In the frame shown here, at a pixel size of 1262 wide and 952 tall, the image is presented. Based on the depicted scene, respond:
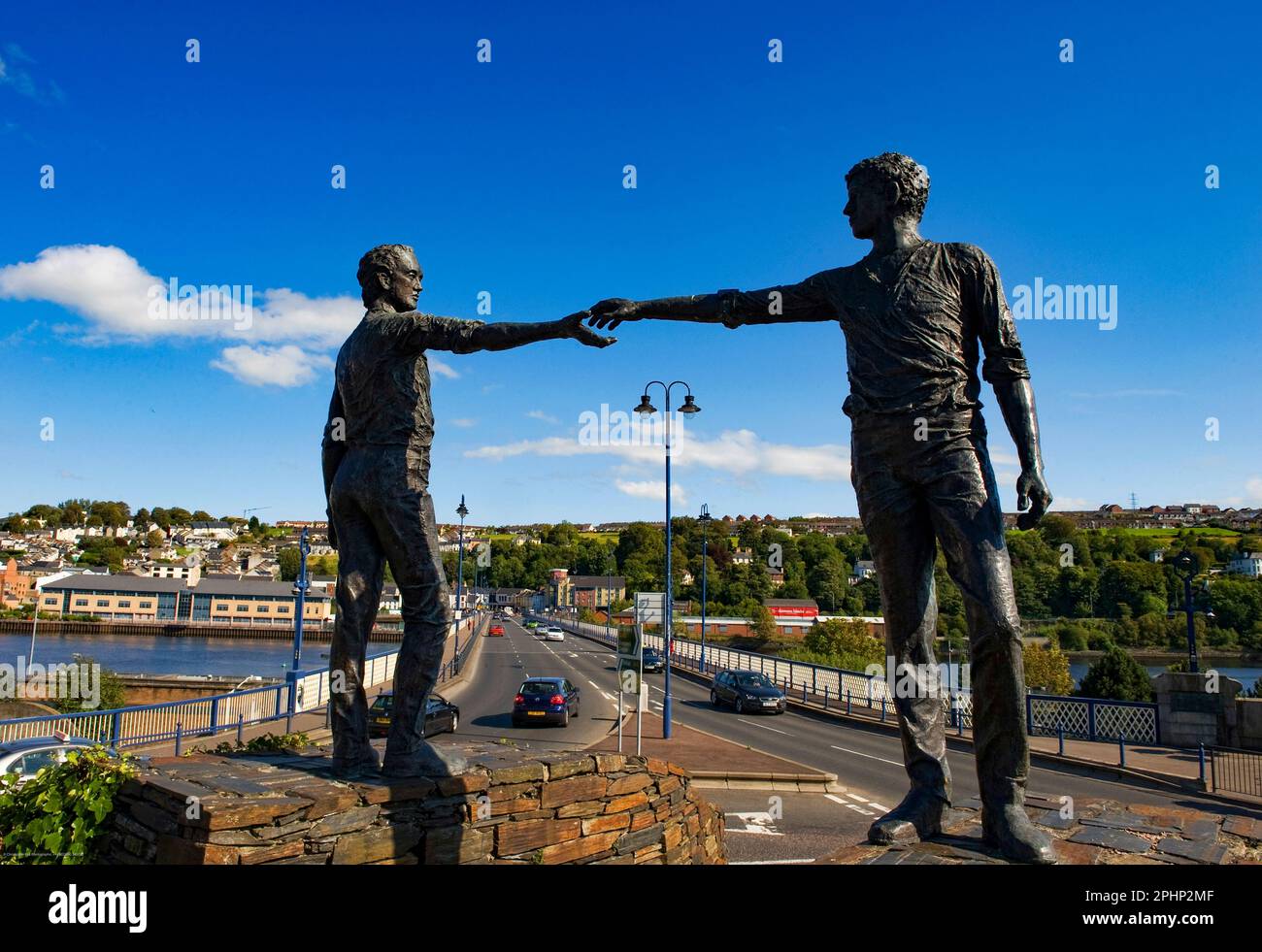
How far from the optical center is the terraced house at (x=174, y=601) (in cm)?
9631

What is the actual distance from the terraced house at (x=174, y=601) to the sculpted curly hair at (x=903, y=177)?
322ft

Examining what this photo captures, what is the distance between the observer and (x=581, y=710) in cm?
2366

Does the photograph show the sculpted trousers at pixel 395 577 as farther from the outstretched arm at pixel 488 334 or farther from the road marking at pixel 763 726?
the road marking at pixel 763 726

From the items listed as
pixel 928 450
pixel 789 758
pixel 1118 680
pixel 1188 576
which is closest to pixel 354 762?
pixel 928 450

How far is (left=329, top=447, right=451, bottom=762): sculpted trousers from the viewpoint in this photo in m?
4.97

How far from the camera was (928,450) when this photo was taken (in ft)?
12.7

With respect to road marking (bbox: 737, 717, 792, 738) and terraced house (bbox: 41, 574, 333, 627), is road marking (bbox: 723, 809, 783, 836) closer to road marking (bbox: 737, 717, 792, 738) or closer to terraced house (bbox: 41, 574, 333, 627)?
road marking (bbox: 737, 717, 792, 738)

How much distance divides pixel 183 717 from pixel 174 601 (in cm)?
9709

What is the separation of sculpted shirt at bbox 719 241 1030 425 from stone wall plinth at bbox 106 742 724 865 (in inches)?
120

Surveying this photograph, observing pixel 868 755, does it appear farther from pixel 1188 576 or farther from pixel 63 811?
pixel 63 811

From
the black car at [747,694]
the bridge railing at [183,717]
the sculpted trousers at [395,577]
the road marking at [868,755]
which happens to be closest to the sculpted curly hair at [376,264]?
the sculpted trousers at [395,577]

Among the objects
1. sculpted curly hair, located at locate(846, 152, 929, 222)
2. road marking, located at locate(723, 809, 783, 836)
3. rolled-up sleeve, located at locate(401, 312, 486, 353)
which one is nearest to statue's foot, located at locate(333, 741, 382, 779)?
rolled-up sleeve, located at locate(401, 312, 486, 353)
